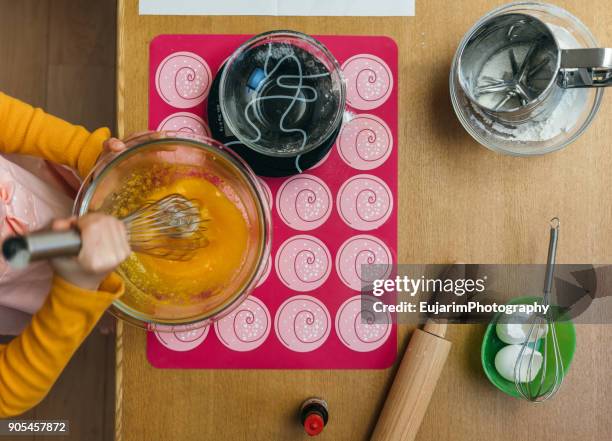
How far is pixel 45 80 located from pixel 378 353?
789mm

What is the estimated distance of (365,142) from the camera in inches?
25.1

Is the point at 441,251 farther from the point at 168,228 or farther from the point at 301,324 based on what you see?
the point at 168,228

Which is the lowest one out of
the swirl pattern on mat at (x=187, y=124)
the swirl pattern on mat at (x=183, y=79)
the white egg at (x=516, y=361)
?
the white egg at (x=516, y=361)

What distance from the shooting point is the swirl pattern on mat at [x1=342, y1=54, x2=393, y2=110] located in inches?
24.9

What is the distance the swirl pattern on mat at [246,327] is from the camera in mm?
633

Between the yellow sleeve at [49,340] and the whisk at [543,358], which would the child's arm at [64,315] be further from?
the whisk at [543,358]

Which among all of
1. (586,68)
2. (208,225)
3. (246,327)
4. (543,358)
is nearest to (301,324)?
(246,327)

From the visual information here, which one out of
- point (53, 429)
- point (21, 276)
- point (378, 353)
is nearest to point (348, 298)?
point (378, 353)

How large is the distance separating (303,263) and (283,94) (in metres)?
0.19

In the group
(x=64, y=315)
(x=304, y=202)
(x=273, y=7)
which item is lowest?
(x=64, y=315)

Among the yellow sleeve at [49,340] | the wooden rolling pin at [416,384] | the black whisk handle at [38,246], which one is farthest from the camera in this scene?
the wooden rolling pin at [416,384]

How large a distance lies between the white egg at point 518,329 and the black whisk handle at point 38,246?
0.45m

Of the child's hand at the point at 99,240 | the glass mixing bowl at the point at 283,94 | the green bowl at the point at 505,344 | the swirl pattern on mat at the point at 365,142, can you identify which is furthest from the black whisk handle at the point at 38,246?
the green bowl at the point at 505,344

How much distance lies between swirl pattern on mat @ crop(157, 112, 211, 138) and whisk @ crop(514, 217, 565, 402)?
41 cm
